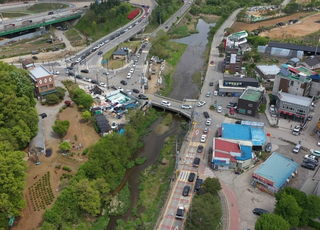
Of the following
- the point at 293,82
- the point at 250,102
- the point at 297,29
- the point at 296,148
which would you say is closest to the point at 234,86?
the point at 250,102

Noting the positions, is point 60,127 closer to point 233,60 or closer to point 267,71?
point 233,60

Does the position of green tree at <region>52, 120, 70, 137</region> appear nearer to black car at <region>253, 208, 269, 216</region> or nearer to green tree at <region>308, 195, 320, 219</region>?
black car at <region>253, 208, 269, 216</region>

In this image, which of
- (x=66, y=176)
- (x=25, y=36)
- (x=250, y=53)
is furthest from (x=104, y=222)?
(x=25, y=36)

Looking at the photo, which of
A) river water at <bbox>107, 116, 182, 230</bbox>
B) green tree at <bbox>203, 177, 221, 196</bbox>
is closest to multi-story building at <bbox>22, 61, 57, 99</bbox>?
river water at <bbox>107, 116, 182, 230</bbox>

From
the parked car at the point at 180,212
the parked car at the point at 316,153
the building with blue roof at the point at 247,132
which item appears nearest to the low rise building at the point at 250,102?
the building with blue roof at the point at 247,132

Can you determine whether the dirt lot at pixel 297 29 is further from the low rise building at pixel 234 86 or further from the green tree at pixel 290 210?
the green tree at pixel 290 210

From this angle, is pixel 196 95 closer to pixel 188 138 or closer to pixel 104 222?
pixel 188 138
